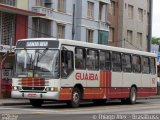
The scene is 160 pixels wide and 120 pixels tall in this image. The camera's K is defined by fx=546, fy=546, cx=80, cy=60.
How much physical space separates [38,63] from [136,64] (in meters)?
9.38

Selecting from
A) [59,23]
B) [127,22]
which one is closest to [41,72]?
[59,23]

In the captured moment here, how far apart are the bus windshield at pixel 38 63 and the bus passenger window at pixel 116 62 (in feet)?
19.3

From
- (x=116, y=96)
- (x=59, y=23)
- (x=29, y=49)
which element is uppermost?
(x=59, y=23)

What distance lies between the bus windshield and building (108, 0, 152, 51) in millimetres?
33466

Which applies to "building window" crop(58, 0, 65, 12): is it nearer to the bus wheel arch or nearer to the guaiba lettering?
the guaiba lettering

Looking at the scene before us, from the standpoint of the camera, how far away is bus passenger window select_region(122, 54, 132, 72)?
31.7 meters

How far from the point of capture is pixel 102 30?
52.5 metres

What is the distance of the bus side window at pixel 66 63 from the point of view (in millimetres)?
25578

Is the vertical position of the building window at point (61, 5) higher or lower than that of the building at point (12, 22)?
higher

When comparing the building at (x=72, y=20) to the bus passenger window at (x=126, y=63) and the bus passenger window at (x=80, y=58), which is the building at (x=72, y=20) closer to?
the bus passenger window at (x=126, y=63)

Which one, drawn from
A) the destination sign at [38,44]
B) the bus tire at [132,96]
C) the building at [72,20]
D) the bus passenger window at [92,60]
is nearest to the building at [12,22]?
the building at [72,20]

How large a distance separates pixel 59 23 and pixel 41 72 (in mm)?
20604

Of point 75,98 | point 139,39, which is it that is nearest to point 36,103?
point 75,98

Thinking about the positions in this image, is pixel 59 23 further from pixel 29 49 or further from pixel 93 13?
pixel 29 49
